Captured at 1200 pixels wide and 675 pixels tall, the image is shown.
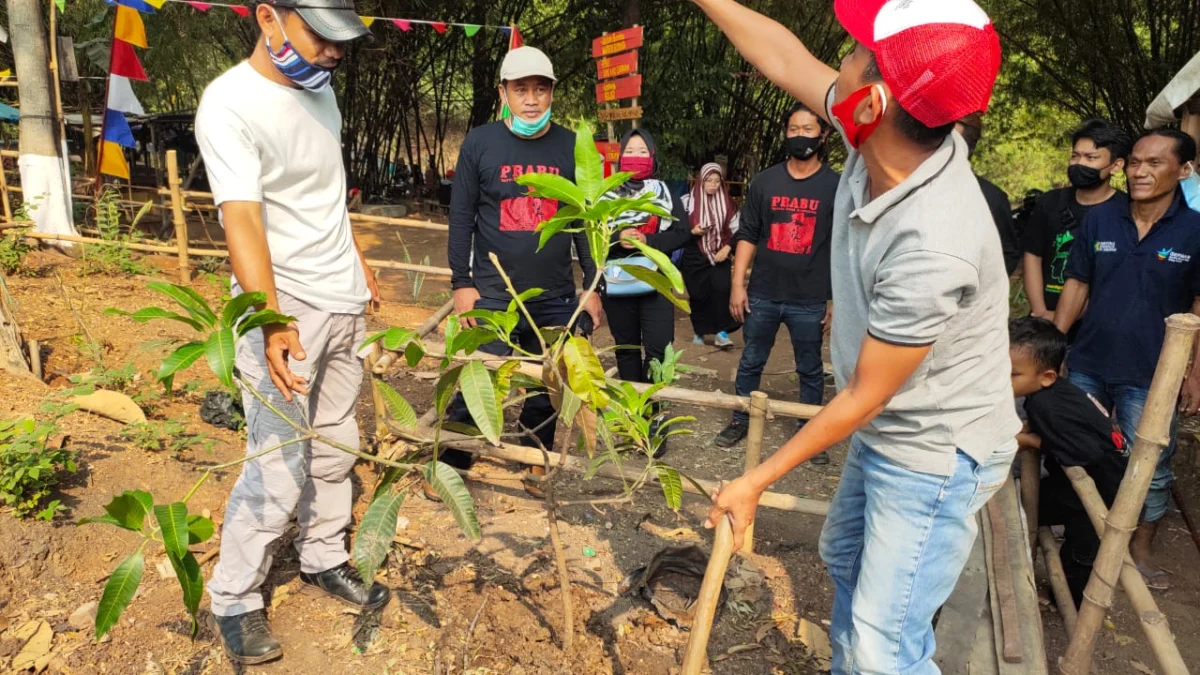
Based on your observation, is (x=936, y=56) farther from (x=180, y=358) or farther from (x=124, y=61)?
(x=124, y=61)

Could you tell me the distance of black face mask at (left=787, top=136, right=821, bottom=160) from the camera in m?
3.52

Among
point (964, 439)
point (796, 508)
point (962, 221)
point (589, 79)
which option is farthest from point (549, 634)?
point (589, 79)

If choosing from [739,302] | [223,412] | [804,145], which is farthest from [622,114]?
[223,412]

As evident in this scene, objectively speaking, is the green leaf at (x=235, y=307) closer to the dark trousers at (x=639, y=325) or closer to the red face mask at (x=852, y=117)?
the red face mask at (x=852, y=117)

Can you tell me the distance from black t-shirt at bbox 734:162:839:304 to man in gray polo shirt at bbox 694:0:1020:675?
1918 mm

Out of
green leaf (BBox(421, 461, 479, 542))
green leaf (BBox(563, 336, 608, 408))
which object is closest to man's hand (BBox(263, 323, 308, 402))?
green leaf (BBox(421, 461, 479, 542))

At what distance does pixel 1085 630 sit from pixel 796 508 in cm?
86

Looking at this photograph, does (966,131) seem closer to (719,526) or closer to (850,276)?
(850,276)

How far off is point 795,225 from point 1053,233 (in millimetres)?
1110

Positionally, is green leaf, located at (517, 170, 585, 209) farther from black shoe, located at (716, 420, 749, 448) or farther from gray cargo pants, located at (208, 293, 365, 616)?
black shoe, located at (716, 420, 749, 448)

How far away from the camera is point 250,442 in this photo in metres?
2.12

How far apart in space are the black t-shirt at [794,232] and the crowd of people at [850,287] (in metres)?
0.01

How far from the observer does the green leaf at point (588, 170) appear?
152cm

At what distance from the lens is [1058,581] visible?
2594 millimetres
